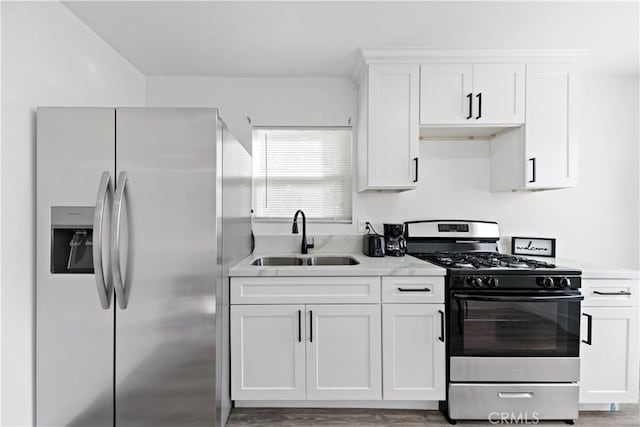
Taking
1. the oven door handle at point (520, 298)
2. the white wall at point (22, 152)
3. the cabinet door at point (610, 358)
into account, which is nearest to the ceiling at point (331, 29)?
the white wall at point (22, 152)

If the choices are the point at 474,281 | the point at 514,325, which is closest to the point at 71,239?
the point at 474,281

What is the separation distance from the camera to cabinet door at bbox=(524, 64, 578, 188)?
8.09 feet

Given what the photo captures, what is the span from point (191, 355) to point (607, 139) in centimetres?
345

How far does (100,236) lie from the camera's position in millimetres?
1673

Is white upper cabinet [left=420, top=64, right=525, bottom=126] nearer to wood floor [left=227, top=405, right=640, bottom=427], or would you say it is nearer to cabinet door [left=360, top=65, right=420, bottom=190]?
cabinet door [left=360, top=65, right=420, bottom=190]

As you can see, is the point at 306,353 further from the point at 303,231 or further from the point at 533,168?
the point at 533,168

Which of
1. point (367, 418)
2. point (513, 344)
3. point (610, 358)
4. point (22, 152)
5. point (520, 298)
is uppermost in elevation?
point (22, 152)

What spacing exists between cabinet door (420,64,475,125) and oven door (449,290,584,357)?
1219mm

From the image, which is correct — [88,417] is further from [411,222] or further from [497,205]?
[497,205]

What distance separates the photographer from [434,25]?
2.10m

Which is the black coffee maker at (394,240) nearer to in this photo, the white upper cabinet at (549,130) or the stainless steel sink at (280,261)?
the stainless steel sink at (280,261)

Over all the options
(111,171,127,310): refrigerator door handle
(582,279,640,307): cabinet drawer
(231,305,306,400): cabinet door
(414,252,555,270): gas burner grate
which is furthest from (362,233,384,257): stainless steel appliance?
(111,171,127,310): refrigerator door handle

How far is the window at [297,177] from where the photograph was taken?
9.56ft

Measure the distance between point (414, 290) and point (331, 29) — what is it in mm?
1647
